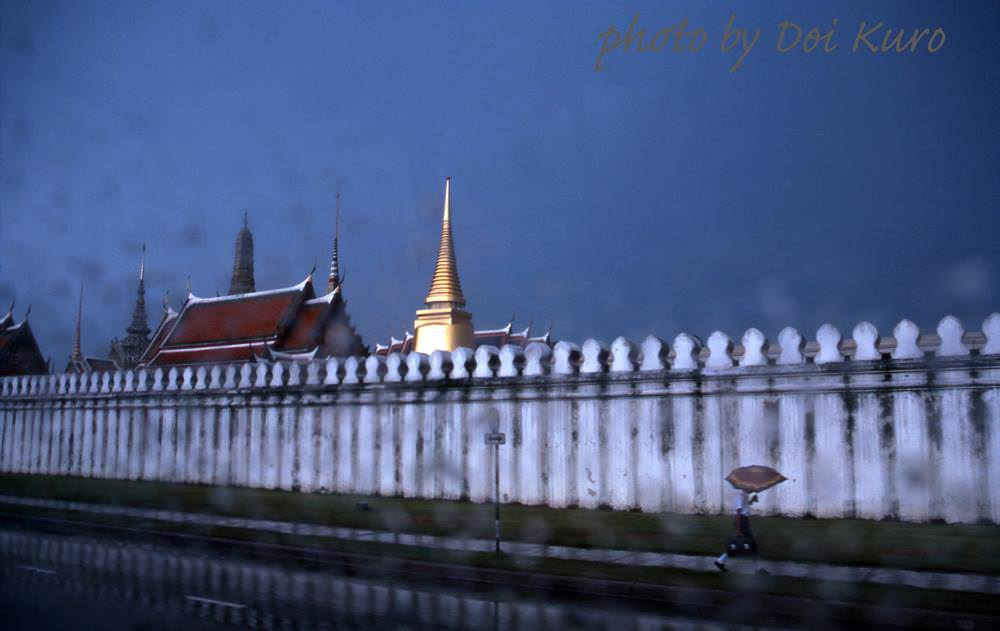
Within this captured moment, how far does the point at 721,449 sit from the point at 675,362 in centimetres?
232

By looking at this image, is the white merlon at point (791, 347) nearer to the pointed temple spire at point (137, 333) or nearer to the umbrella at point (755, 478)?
the umbrella at point (755, 478)

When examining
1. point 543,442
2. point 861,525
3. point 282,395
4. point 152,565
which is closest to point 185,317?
point 282,395

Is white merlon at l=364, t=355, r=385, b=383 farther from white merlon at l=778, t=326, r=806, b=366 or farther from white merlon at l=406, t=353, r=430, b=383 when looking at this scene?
white merlon at l=778, t=326, r=806, b=366

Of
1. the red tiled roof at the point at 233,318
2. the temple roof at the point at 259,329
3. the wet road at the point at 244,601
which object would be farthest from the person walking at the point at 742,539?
the red tiled roof at the point at 233,318

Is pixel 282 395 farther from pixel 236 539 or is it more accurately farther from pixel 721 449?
pixel 721 449

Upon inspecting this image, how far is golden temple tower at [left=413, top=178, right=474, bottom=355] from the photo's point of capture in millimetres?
39750

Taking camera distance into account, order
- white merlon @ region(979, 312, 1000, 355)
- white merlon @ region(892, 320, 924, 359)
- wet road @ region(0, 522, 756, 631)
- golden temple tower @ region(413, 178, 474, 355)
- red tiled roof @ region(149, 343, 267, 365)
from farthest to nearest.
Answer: red tiled roof @ region(149, 343, 267, 365) < golden temple tower @ region(413, 178, 474, 355) < white merlon @ region(892, 320, 924, 359) < white merlon @ region(979, 312, 1000, 355) < wet road @ region(0, 522, 756, 631)

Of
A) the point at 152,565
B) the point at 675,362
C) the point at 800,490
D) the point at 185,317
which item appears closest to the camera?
the point at 152,565

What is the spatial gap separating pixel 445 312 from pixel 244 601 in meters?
28.5

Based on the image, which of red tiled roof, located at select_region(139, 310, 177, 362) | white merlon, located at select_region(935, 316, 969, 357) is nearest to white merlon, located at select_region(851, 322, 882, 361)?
white merlon, located at select_region(935, 316, 969, 357)

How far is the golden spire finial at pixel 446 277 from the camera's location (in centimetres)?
4044

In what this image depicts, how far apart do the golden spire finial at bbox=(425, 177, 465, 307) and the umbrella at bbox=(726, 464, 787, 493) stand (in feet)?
90.1

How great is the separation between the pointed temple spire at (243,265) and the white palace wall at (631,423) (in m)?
38.9

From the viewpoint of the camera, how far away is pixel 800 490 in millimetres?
18812
